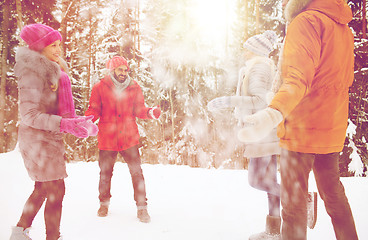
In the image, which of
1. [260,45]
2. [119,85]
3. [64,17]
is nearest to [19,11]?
[64,17]

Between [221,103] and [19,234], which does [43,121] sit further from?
[221,103]

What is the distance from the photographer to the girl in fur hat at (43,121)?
211cm

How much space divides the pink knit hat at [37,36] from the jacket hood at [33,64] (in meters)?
0.08

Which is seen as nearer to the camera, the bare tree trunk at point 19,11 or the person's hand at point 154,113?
the person's hand at point 154,113

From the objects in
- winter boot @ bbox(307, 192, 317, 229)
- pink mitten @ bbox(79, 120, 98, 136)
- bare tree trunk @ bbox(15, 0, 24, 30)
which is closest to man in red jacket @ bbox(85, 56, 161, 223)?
pink mitten @ bbox(79, 120, 98, 136)

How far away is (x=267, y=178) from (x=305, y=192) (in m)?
0.93

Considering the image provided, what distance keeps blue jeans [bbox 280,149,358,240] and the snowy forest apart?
8757 millimetres

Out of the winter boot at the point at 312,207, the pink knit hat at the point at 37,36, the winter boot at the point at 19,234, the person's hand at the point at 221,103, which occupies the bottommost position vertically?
the winter boot at the point at 19,234

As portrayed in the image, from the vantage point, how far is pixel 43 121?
2088 mm

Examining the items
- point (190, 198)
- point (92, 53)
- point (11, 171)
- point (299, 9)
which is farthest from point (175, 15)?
point (299, 9)

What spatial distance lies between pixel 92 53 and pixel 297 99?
15884 millimetres

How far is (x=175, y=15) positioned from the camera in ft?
41.5

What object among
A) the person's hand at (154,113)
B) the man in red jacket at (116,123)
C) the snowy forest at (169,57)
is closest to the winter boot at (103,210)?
the man in red jacket at (116,123)

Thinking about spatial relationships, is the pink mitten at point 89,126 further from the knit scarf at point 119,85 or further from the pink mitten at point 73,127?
the knit scarf at point 119,85
